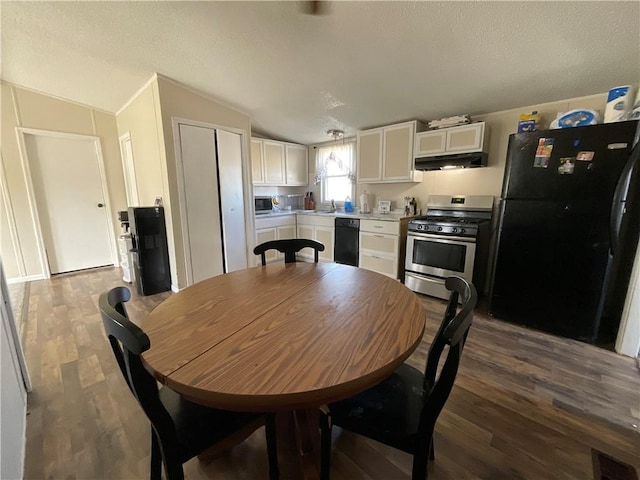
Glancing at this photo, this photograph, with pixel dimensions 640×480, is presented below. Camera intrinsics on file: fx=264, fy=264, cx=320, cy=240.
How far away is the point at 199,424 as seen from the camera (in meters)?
0.91

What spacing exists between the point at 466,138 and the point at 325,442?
314 cm

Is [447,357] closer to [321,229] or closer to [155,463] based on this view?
[155,463]

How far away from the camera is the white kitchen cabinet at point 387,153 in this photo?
335cm

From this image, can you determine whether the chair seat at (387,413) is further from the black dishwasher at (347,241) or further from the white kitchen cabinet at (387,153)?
the white kitchen cabinet at (387,153)

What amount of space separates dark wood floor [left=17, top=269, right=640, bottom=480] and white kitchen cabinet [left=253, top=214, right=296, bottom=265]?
2.32 meters

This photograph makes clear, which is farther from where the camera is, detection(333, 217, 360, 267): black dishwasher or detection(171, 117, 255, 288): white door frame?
detection(333, 217, 360, 267): black dishwasher

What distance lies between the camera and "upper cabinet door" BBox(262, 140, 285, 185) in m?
4.29

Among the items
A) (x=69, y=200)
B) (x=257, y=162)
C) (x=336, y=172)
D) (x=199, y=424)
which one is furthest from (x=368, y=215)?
(x=69, y=200)

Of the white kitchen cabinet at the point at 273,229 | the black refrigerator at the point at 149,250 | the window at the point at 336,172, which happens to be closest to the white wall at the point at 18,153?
the black refrigerator at the point at 149,250

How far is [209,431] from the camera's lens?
2.94 ft

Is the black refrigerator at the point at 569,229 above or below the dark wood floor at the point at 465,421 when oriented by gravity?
above

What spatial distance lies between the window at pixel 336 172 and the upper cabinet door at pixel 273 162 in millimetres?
683

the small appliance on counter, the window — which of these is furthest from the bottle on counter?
the small appliance on counter

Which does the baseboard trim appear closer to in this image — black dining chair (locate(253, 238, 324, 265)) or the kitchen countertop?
the kitchen countertop
